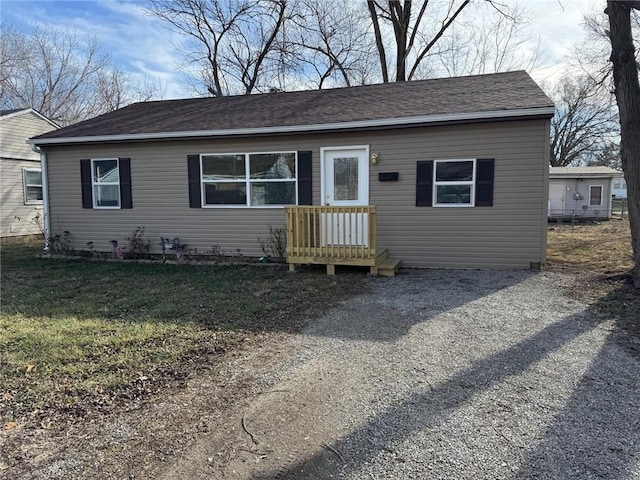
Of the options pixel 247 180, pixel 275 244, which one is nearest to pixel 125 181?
pixel 247 180

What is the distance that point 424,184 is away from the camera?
24.0 feet

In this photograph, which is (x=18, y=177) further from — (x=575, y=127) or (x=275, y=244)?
(x=575, y=127)

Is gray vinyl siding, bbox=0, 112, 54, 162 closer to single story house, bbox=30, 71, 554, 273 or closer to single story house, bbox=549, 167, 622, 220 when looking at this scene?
single story house, bbox=30, 71, 554, 273

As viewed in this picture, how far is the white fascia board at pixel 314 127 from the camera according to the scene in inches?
259

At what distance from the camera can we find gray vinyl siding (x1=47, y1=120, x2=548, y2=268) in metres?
6.90

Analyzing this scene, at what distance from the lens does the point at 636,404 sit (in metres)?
2.65

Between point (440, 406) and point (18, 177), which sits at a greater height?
point (18, 177)

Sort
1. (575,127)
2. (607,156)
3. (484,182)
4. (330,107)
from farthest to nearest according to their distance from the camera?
(607,156) < (575,127) < (330,107) < (484,182)

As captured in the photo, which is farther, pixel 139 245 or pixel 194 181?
pixel 139 245

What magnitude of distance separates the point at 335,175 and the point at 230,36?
15.0 m

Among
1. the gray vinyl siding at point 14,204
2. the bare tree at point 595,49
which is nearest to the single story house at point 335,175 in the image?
the gray vinyl siding at point 14,204

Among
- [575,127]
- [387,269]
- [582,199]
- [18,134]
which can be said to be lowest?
[387,269]

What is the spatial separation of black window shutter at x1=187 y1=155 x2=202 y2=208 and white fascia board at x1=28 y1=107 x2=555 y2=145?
0.49 metres

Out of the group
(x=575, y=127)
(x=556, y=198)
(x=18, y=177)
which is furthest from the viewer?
(x=575, y=127)
